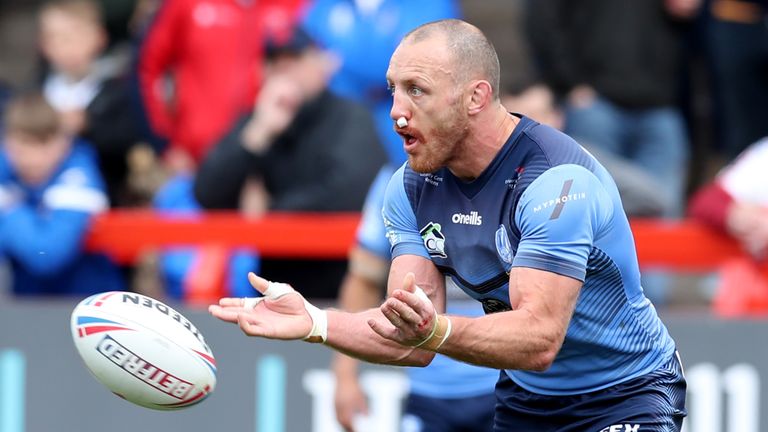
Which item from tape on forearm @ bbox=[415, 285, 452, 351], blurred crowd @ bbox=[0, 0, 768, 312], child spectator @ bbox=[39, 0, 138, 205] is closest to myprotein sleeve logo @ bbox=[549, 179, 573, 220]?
tape on forearm @ bbox=[415, 285, 452, 351]

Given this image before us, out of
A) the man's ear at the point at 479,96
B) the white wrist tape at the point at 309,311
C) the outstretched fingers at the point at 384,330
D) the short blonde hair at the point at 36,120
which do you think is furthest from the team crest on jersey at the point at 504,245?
the short blonde hair at the point at 36,120

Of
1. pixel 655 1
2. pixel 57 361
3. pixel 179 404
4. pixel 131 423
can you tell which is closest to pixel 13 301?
pixel 57 361

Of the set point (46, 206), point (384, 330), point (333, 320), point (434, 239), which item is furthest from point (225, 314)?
point (46, 206)

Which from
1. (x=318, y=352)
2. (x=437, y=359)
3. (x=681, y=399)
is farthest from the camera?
(x=318, y=352)

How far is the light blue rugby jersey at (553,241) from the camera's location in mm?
4559

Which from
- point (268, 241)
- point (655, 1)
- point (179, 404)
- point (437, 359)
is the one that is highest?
point (655, 1)

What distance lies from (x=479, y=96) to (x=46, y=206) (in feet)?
13.0

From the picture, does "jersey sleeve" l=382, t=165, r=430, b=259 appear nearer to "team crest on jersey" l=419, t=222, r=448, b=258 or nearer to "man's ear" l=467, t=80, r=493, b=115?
"team crest on jersey" l=419, t=222, r=448, b=258

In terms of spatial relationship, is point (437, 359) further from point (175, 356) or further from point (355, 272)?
point (175, 356)

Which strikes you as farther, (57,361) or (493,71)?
(57,361)

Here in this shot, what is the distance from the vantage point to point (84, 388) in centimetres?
812

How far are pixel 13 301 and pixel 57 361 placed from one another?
1.47 feet

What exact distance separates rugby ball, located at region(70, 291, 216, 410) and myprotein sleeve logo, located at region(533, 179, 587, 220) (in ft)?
4.42

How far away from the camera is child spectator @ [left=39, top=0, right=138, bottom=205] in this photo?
9289 mm
